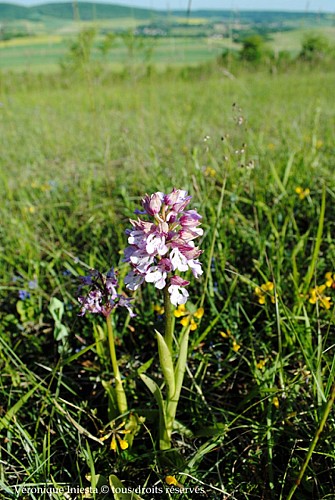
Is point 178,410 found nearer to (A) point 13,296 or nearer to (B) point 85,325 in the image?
(B) point 85,325

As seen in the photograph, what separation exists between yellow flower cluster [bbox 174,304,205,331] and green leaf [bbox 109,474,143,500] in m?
0.53

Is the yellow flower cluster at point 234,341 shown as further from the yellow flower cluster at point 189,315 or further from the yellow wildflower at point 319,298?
the yellow wildflower at point 319,298

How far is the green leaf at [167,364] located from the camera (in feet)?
3.43

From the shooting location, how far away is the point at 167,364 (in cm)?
109

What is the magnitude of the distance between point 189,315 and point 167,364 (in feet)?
1.69

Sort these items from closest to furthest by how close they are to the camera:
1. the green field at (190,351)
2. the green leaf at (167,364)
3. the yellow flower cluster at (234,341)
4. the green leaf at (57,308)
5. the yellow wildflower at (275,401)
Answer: the green leaf at (167,364) < the green field at (190,351) < the yellow wildflower at (275,401) < the yellow flower cluster at (234,341) < the green leaf at (57,308)

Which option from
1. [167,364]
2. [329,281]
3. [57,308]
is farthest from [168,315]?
[329,281]

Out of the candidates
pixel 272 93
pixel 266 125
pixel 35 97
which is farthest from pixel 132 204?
pixel 35 97

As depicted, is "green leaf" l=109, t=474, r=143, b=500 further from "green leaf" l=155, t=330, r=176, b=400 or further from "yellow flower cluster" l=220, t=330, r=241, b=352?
"yellow flower cluster" l=220, t=330, r=241, b=352

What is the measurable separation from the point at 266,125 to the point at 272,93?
3525 mm

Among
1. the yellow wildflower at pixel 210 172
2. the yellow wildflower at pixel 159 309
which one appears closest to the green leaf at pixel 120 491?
the yellow wildflower at pixel 159 309

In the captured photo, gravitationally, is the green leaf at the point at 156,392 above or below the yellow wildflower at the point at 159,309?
above

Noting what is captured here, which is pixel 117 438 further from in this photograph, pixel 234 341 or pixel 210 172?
pixel 210 172

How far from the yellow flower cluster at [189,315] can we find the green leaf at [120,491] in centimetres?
53
